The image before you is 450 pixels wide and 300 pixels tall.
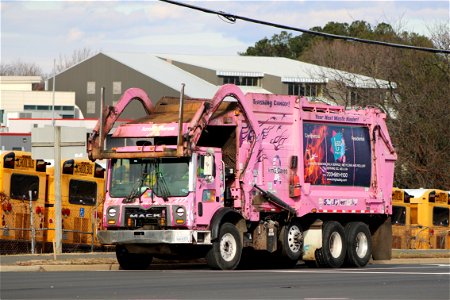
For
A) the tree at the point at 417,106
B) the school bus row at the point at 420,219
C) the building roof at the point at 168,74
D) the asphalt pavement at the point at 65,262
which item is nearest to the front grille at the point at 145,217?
the asphalt pavement at the point at 65,262

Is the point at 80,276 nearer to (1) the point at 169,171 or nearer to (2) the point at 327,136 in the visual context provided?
(1) the point at 169,171

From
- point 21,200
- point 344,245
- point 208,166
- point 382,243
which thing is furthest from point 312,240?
point 21,200

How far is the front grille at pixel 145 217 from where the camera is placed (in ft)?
71.6

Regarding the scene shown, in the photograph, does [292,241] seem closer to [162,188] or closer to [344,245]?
[344,245]

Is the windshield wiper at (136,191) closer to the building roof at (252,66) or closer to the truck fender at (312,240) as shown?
the truck fender at (312,240)

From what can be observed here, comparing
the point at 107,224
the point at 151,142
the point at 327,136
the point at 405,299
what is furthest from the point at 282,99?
the point at 405,299

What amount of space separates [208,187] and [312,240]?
3.71 meters

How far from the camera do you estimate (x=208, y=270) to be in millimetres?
22344

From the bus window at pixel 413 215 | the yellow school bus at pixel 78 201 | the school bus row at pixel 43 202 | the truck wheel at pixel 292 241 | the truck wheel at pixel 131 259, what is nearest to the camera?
the truck wheel at pixel 131 259

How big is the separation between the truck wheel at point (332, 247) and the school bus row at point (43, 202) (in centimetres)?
662

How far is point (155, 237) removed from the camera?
21.5 m

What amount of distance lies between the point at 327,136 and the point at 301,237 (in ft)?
8.21

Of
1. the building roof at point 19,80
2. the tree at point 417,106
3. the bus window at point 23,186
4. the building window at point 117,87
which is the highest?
the building roof at point 19,80

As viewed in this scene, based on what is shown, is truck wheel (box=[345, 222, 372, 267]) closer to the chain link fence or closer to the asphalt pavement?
the asphalt pavement
